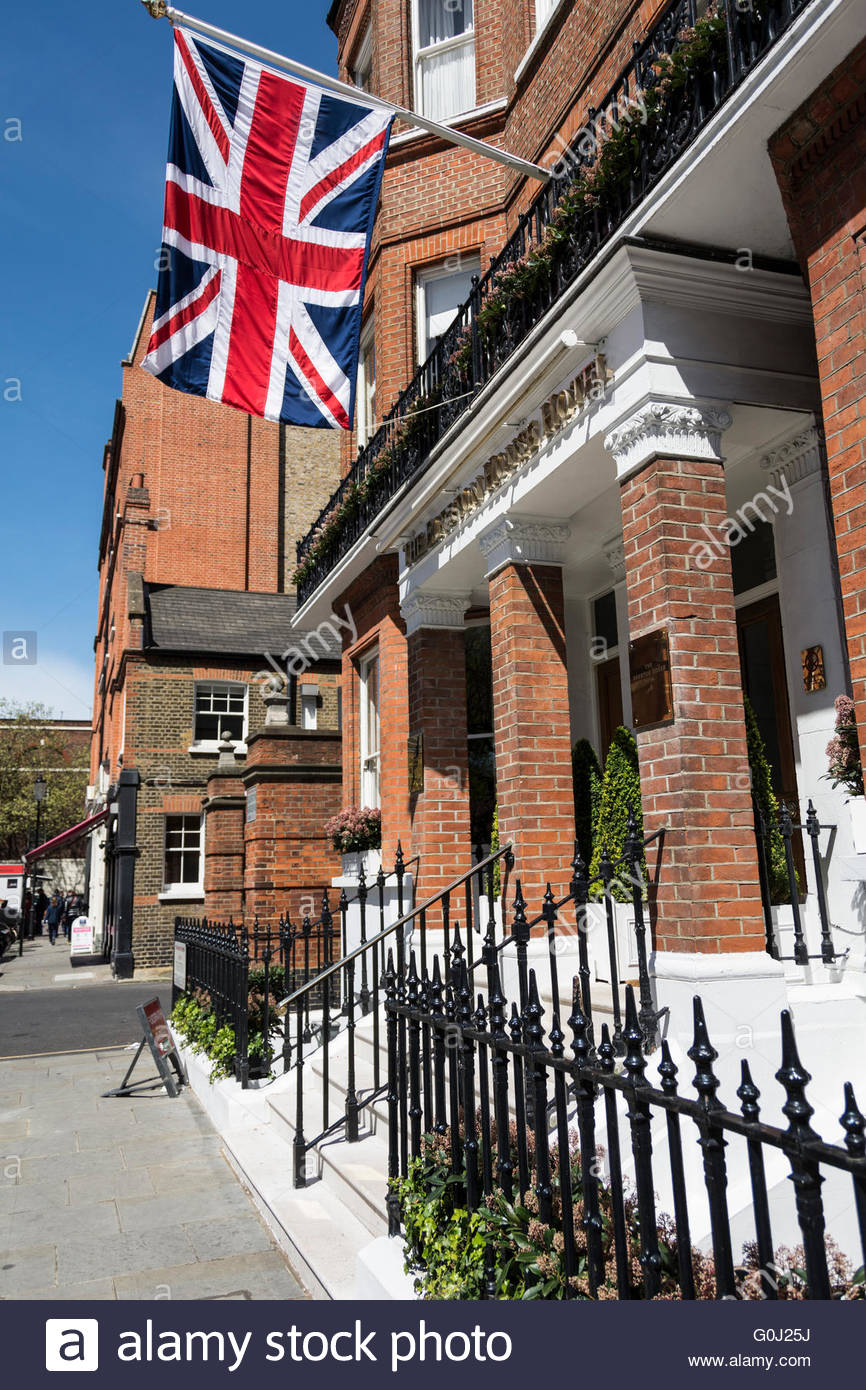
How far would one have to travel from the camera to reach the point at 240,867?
758 inches

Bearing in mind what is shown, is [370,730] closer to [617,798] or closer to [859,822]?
[617,798]

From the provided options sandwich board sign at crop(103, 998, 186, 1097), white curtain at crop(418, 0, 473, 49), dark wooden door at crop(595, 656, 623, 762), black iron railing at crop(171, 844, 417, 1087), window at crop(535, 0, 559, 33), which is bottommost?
sandwich board sign at crop(103, 998, 186, 1097)

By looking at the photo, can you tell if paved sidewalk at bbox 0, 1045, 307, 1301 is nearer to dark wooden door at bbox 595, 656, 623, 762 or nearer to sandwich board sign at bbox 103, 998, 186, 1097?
sandwich board sign at bbox 103, 998, 186, 1097

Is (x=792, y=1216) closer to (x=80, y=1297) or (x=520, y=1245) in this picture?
(x=520, y=1245)

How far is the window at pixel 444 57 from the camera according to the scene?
36.3 feet

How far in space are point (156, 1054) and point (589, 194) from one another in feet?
26.1

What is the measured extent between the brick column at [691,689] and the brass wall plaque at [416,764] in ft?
13.4

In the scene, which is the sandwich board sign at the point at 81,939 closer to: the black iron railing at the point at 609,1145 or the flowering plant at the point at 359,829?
the flowering plant at the point at 359,829

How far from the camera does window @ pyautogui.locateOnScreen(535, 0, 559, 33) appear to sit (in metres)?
9.53

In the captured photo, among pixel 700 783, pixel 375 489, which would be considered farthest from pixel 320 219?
pixel 700 783

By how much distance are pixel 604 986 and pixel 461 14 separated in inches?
437

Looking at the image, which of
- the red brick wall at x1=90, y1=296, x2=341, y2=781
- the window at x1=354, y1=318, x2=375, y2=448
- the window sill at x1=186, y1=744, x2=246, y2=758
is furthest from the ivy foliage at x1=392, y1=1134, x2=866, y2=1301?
the red brick wall at x1=90, y1=296, x2=341, y2=781

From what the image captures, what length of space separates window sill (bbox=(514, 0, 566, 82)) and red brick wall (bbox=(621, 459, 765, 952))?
239 inches
